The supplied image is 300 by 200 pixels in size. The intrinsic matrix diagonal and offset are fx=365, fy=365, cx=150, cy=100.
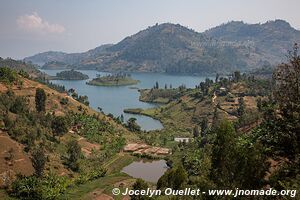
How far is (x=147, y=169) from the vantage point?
70562 mm

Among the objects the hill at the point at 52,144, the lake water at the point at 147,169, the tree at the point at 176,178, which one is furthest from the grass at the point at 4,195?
the lake water at the point at 147,169

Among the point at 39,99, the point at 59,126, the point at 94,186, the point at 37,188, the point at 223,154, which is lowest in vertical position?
the point at 94,186

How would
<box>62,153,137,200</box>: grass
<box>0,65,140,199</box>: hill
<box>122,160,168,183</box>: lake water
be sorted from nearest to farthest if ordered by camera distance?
<box>62,153,137,200</box>: grass < <box>0,65,140,199</box>: hill < <box>122,160,168,183</box>: lake water

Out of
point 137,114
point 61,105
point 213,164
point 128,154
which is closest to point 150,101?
point 137,114

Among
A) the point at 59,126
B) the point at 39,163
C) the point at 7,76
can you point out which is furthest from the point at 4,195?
the point at 7,76

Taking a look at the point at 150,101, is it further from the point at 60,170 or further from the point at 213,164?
the point at 213,164

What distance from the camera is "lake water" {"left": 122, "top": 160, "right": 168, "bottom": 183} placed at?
6550 centimetres

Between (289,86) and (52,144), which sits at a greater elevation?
(289,86)

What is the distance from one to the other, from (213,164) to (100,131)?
206 feet

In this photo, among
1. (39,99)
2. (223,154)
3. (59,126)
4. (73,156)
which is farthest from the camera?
(39,99)

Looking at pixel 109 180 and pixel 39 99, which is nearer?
pixel 109 180

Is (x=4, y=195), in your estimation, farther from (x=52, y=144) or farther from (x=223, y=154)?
(x=223, y=154)

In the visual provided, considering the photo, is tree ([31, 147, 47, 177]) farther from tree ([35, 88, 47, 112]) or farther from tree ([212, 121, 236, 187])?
tree ([212, 121, 236, 187])

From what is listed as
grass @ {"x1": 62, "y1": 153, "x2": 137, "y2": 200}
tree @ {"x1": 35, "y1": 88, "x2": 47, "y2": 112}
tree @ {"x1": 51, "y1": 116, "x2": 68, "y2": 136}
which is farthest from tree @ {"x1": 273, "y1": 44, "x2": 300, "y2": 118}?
tree @ {"x1": 35, "y1": 88, "x2": 47, "y2": 112}
